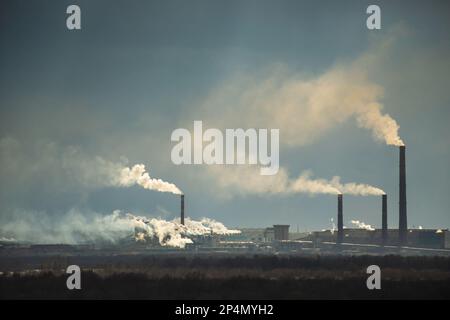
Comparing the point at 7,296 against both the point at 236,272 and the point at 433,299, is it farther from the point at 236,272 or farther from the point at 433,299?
the point at 433,299

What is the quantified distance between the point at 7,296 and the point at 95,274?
1627cm

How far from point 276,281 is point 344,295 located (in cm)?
937

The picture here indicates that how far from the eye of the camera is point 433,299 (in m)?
84.1

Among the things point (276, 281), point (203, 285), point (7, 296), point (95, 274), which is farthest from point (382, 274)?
point (7, 296)

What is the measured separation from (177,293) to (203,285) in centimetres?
447

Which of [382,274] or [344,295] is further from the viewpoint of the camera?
[382,274]

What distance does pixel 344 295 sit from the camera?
8594 centimetres
